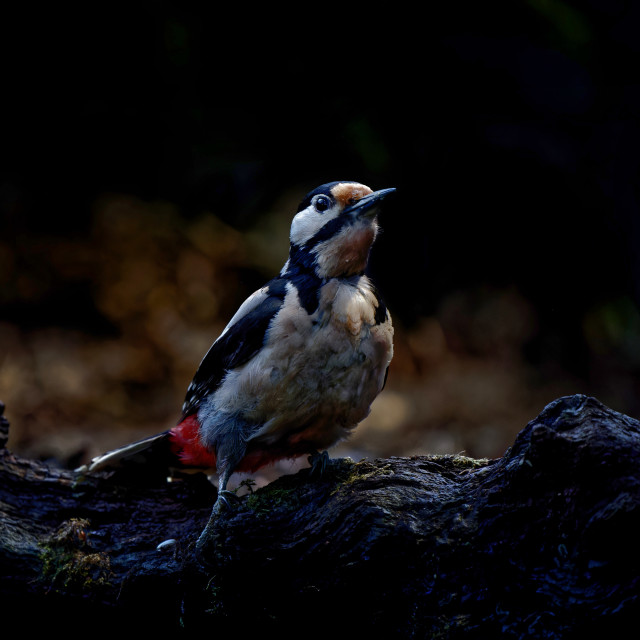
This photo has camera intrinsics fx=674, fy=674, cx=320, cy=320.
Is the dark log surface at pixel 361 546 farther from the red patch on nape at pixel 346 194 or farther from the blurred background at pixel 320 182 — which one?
the blurred background at pixel 320 182

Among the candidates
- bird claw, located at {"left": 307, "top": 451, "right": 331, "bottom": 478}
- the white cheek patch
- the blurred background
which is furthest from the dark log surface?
the blurred background

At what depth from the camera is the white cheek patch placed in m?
2.77

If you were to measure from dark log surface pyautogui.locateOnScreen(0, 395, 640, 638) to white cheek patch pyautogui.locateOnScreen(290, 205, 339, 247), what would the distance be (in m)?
0.95

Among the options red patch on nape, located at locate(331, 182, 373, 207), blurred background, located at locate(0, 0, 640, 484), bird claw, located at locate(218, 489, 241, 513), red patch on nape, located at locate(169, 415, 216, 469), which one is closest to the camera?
bird claw, located at locate(218, 489, 241, 513)

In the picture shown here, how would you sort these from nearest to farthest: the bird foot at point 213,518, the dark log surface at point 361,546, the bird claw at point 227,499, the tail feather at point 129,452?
1. the dark log surface at point 361,546
2. the bird foot at point 213,518
3. the bird claw at point 227,499
4. the tail feather at point 129,452

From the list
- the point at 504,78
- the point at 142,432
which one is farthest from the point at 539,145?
the point at 142,432

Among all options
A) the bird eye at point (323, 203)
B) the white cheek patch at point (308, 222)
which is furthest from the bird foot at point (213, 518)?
the bird eye at point (323, 203)

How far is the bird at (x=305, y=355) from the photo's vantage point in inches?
100

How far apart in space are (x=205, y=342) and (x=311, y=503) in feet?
9.44

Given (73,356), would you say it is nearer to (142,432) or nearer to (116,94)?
(142,432)

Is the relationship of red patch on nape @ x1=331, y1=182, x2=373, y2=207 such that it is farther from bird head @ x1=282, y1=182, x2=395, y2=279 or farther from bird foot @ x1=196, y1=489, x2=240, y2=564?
bird foot @ x1=196, y1=489, x2=240, y2=564

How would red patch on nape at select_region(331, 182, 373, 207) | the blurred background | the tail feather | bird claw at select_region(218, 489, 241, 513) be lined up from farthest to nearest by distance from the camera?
the blurred background
the tail feather
red patch on nape at select_region(331, 182, 373, 207)
bird claw at select_region(218, 489, 241, 513)

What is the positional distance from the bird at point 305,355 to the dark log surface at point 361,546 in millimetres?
194

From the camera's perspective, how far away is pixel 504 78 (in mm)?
4012
